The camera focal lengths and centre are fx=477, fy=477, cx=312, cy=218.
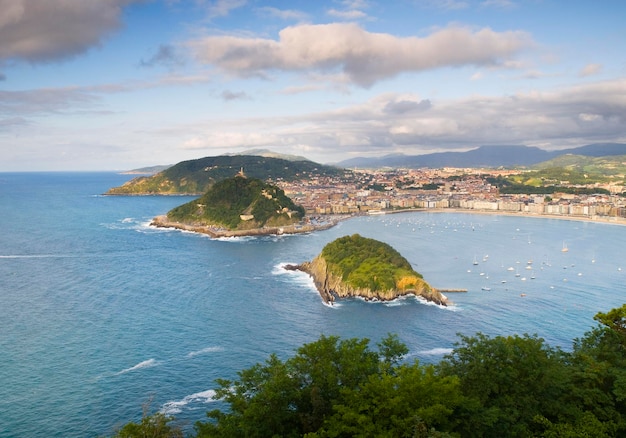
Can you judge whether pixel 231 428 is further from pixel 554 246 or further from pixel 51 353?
pixel 554 246

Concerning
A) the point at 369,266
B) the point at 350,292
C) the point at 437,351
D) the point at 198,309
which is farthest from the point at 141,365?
the point at 369,266

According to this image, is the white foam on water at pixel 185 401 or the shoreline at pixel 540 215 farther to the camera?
the shoreline at pixel 540 215

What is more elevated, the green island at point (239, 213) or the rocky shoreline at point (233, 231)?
the green island at point (239, 213)

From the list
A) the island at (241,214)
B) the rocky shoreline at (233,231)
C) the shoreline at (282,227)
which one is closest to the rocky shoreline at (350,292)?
the rocky shoreline at (233,231)

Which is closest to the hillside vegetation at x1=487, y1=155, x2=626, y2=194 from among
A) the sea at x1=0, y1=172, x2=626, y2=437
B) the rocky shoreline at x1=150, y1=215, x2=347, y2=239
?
the sea at x1=0, y1=172, x2=626, y2=437

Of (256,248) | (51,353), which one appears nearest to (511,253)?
(256,248)

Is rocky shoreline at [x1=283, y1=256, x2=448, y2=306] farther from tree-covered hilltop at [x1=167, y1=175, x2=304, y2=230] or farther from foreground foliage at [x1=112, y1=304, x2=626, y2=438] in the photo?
tree-covered hilltop at [x1=167, y1=175, x2=304, y2=230]

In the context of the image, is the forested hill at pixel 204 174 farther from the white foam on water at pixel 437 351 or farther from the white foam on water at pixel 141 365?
the white foam on water at pixel 437 351

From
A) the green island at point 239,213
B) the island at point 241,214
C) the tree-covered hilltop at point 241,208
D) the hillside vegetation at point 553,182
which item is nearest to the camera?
the island at point 241,214
